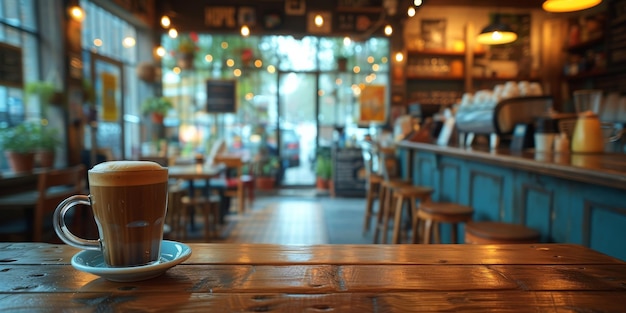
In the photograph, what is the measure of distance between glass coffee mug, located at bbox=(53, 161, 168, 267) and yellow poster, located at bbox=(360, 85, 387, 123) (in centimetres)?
692

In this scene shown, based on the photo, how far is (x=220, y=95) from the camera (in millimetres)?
7402

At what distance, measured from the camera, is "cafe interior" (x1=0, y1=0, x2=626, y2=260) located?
3.45 meters

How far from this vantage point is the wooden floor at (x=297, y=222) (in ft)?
14.6

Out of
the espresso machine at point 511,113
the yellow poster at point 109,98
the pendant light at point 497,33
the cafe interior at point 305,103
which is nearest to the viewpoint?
the espresso machine at point 511,113

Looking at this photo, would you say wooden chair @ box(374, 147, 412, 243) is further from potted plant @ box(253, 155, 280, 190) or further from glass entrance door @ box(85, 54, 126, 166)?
glass entrance door @ box(85, 54, 126, 166)

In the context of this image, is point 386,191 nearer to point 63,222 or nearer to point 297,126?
point 63,222

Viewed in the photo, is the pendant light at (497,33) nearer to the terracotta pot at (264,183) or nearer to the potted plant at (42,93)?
the terracotta pot at (264,183)

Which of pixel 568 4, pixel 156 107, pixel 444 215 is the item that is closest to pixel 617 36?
pixel 568 4

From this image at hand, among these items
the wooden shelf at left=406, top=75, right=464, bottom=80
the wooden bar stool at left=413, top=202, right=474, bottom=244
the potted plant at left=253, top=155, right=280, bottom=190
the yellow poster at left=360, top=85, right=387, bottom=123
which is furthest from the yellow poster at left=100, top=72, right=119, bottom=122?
the wooden shelf at left=406, top=75, right=464, bottom=80

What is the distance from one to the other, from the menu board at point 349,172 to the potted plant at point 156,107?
9.23 ft

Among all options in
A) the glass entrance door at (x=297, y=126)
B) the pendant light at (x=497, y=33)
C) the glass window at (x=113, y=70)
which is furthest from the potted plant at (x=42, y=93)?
the pendant light at (x=497, y=33)

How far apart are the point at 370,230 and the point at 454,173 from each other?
61.0 inches

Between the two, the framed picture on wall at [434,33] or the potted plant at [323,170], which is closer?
the framed picture on wall at [434,33]

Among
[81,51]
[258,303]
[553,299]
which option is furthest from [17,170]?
[553,299]
